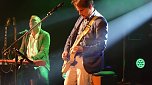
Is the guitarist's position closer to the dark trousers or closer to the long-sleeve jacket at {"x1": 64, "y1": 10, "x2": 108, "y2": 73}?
the long-sleeve jacket at {"x1": 64, "y1": 10, "x2": 108, "y2": 73}

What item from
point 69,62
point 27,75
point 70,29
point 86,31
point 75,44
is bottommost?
point 27,75

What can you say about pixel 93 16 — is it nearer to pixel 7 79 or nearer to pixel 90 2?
pixel 90 2

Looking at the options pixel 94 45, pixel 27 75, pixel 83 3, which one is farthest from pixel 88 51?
pixel 27 75

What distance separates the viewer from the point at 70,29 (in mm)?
8477

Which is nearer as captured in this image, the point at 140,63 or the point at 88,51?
the point at 88,51

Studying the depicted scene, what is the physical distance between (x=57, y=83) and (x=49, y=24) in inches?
62.0

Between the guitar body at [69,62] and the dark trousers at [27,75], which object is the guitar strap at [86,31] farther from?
the dark trousers at [27,75]

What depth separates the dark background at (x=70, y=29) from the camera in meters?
8.13

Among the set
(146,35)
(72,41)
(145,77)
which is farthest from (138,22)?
(72,41)

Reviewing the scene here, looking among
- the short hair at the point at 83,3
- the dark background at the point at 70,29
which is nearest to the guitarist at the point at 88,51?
the short hair at the point at 83,3

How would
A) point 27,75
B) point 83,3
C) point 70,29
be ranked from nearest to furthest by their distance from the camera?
point 83,3
point 27,75
point 70,29

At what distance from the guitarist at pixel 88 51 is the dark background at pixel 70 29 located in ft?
12.1

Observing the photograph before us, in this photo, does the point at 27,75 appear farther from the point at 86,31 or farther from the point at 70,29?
the point at 70,29

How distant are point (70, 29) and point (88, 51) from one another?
416cm
